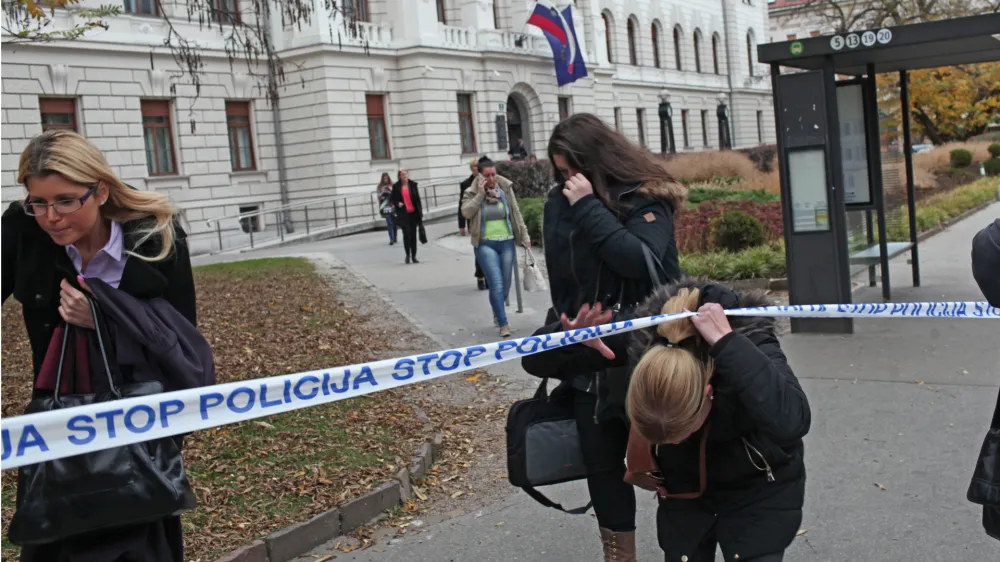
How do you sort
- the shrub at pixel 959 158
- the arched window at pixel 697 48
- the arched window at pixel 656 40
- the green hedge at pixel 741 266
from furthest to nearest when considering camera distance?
the arched window at pixel 697 48 < the arched window at pixel 656 40 < the shrub at pixel 959 158 < the green hedge at pixel 741 266

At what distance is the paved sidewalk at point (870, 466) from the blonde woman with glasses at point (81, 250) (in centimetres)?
215

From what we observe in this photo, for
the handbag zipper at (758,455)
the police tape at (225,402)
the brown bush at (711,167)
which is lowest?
the handbag zipper at (758,455)

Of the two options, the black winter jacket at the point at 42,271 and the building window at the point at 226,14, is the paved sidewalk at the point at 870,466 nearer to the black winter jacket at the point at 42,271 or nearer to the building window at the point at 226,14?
the black winter jacket at the point at 42,271

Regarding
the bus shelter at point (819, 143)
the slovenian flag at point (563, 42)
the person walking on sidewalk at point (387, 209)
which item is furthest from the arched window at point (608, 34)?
the bus shelter at point (819, 143)

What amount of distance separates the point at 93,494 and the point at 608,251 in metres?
1.84

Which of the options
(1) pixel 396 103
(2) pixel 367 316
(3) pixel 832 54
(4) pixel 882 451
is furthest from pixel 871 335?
(1) pixel 396 103

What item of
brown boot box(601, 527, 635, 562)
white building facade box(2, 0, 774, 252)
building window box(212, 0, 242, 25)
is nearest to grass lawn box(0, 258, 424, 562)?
brown boot box(601, 527, 635, 562)

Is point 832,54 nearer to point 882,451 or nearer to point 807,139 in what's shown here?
point 807,139

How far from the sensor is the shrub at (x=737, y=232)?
49.5ft

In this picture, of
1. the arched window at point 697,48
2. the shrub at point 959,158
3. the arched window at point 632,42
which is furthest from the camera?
the arched window at point 697,48

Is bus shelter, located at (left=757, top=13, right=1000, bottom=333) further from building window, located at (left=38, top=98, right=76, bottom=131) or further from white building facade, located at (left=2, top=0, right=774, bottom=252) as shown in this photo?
building window, located at (left=38, top=98, right=76, bottom=131)

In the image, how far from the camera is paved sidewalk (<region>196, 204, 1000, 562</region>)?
4590 mm

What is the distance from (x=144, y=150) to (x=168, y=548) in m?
29.2

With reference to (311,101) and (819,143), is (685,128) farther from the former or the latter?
(819,143)
